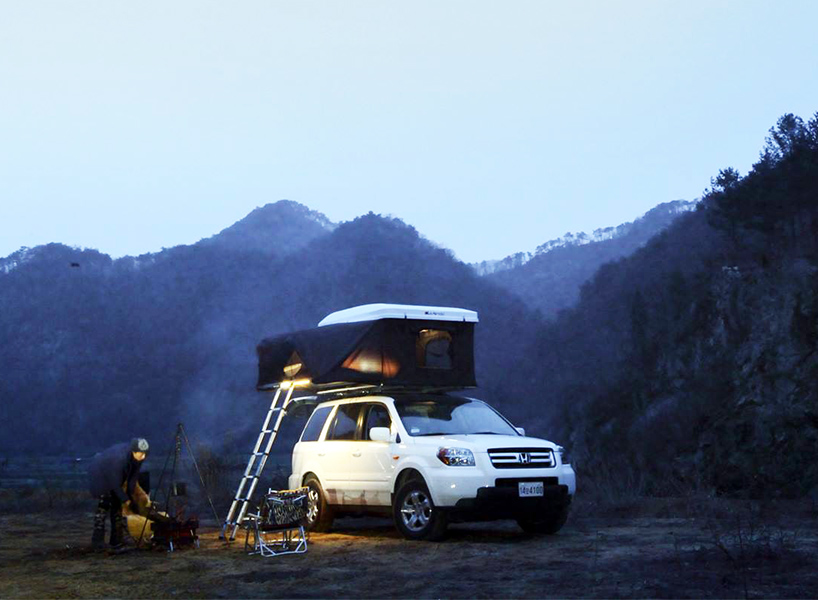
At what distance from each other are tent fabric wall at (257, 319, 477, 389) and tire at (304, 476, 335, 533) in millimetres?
1656

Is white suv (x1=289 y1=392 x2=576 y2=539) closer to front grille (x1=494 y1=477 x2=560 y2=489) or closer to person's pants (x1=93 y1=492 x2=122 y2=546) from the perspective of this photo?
front grille (x1=494 y1=477 x2=560 y2=489)

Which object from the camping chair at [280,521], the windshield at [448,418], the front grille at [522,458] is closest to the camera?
the camping chair at [280,521]

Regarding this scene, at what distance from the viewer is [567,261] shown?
110438mm

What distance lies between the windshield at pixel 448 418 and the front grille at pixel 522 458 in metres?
0.81

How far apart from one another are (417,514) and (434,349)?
2693mm

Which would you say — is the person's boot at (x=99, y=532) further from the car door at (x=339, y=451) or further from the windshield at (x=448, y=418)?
the windshield at (x=448, y=418)

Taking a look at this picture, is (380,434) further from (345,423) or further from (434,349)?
(434,349)

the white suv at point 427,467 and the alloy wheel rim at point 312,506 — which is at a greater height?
the white suv at point 427,467

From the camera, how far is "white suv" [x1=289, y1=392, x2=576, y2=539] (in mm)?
12203

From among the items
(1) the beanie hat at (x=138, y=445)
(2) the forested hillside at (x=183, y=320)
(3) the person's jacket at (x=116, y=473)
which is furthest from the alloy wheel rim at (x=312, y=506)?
(2) the forested hillside at (x=183, y=320)

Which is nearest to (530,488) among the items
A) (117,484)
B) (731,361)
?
(117,484)

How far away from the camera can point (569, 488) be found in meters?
12.9

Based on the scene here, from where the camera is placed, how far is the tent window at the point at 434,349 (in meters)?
14.2

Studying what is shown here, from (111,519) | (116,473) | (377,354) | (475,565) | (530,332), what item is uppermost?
(530,332)
